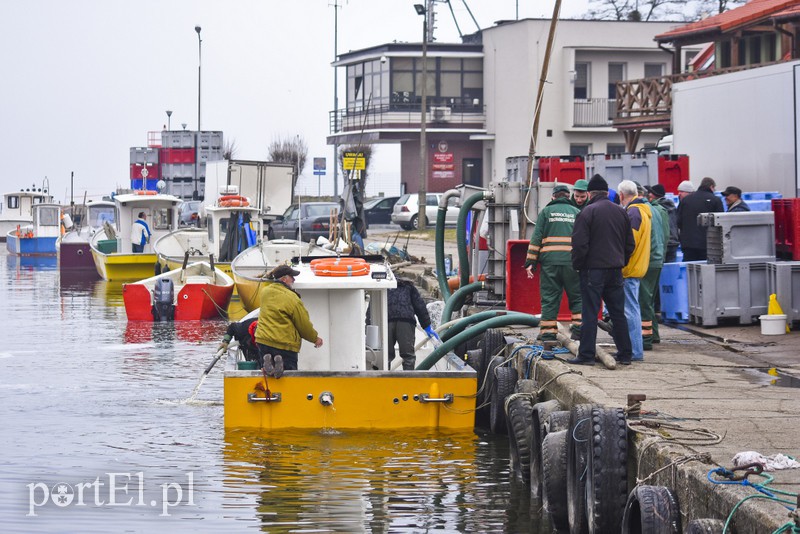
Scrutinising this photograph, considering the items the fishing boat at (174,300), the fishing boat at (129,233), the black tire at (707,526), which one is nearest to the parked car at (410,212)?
the fishing boat at (129,233)

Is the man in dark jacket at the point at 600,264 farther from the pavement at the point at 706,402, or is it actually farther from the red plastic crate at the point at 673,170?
the red plastic crate at the point at 673,170

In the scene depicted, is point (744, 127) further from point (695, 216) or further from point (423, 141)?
point (423, 141)

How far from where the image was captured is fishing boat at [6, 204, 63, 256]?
2174 inches

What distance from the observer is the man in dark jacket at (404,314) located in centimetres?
1416

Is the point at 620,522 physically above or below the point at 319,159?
below

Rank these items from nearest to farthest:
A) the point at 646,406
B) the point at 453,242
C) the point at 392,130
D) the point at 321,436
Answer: the point at 646,406 → the point at 321,436 → the point at 453,242 → the point at 392,130

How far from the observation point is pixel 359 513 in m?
10.1

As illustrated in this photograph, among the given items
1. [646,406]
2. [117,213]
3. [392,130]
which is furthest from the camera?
[392,130]

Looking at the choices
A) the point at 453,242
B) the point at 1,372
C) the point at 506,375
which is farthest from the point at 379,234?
the point at 506,375

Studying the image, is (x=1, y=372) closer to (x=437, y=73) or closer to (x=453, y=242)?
(x=453, y=242)

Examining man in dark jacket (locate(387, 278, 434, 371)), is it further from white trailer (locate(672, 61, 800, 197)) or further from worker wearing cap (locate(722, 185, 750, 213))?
white trailer (locate(672, 61, 800, 197))

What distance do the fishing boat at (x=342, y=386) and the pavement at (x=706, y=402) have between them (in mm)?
1331

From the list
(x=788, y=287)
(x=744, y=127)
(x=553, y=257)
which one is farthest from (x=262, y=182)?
(x=553, y=257)

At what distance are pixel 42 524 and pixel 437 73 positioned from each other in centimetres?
4954
